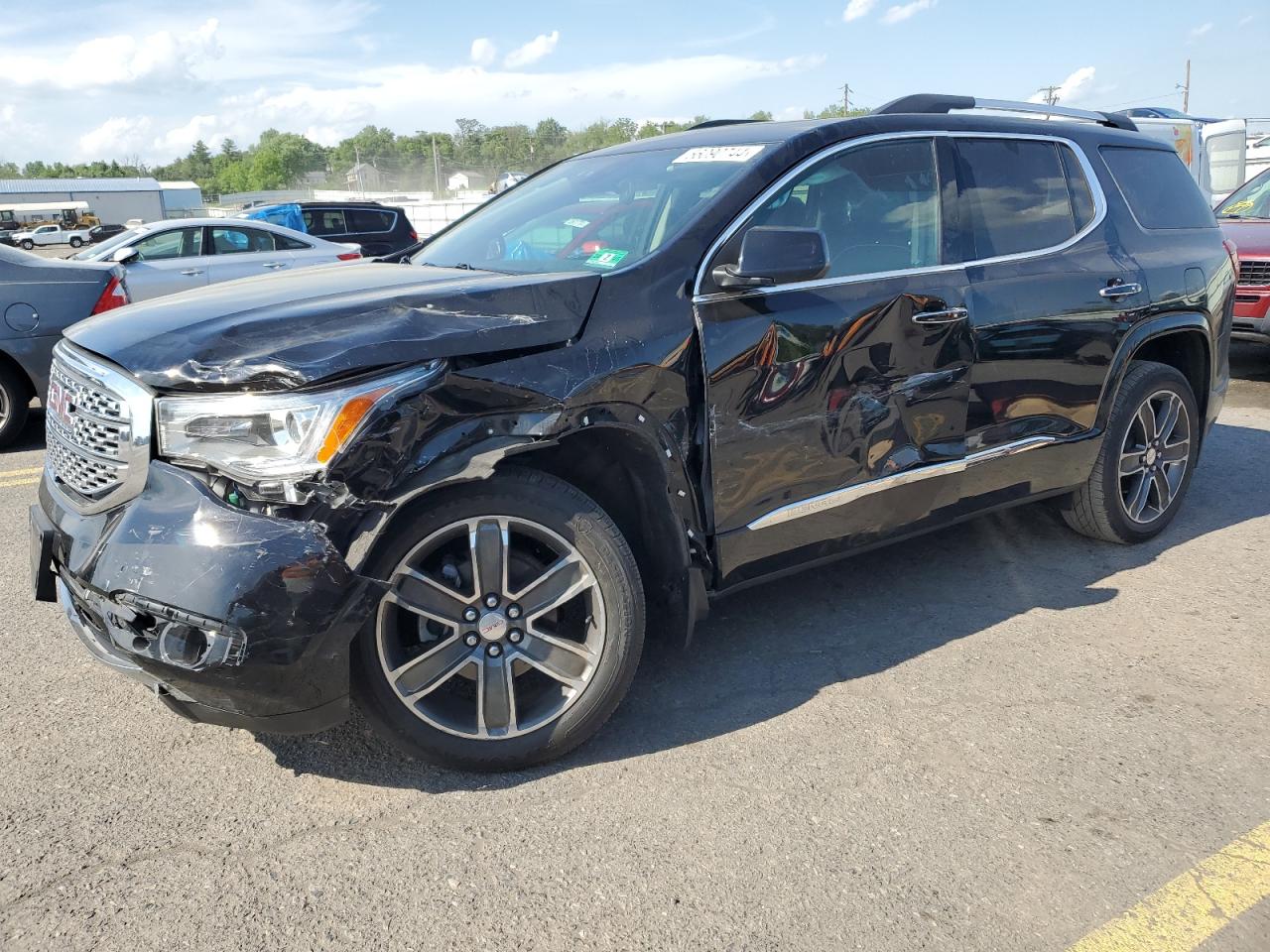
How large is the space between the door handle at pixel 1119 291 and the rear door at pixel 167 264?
21.6 feet

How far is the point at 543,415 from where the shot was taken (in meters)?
2.62

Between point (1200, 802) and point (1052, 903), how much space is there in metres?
0.70

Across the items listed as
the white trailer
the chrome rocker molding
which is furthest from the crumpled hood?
the white trailer

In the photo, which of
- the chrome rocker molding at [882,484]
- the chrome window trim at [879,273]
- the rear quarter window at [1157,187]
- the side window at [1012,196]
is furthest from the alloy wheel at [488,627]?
the rear quarter window at [1157,187]

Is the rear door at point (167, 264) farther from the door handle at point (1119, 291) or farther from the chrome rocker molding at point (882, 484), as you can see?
the door handle at point (1119, 291)

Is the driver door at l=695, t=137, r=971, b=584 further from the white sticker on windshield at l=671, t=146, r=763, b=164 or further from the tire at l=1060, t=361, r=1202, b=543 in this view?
the tire at l=1060, t=361, r=1202, b=543

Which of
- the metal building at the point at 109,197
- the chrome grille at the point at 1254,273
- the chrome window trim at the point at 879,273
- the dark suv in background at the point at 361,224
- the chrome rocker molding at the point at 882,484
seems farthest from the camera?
the metal building at the point at 109,197

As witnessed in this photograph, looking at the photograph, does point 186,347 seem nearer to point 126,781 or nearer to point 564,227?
point 126,781

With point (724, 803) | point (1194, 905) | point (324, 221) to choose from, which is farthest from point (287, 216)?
point (1194, 905)

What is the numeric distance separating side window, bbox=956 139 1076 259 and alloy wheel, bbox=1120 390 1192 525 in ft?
3.40

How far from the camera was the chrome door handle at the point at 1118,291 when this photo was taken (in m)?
4.08

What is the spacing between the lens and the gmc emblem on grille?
2691 mm

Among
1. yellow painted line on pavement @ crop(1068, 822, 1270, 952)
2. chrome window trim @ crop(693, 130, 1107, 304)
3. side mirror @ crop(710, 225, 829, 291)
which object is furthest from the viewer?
chrome window trim @ crop(693, 130, 1107, 304)

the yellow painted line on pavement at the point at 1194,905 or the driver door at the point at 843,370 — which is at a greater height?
the driver door at the point at 843,370
